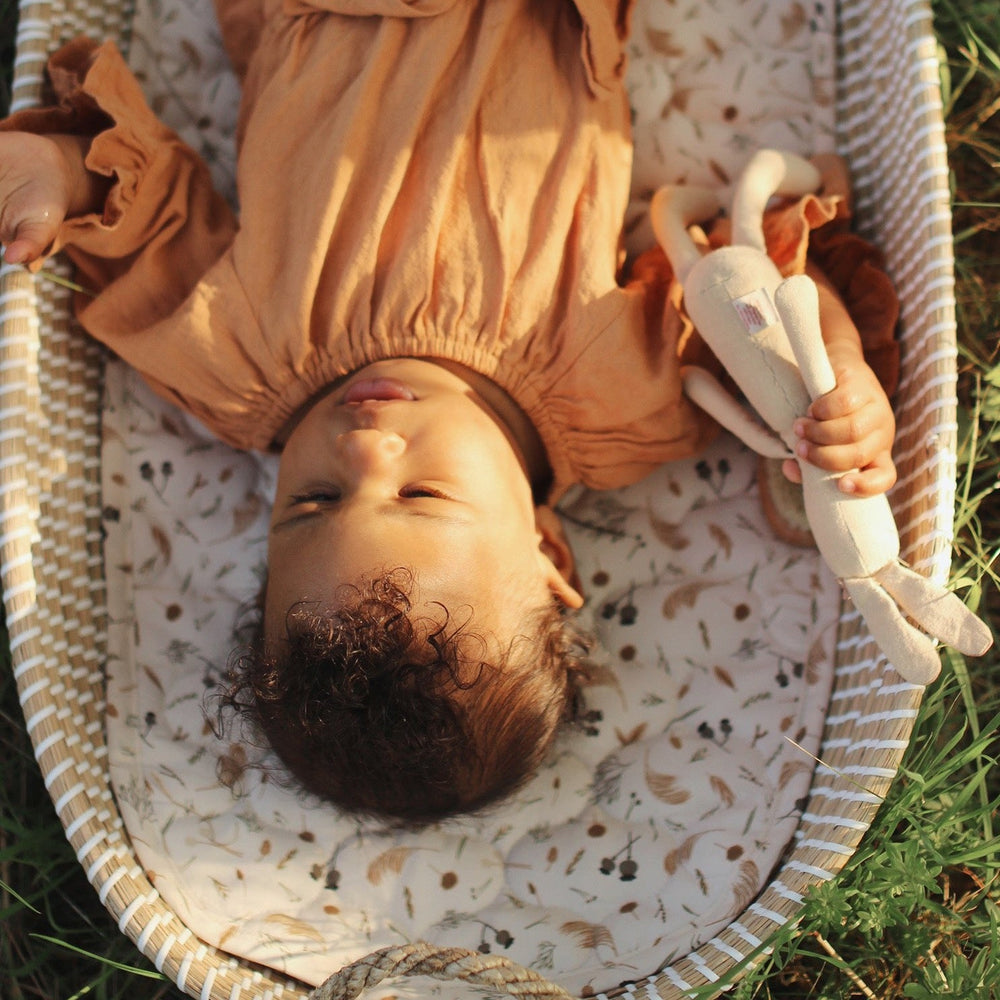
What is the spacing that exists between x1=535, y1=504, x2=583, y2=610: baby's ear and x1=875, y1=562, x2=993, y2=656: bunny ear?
1.54 ft

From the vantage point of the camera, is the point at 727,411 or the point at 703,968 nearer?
the point at 703,968

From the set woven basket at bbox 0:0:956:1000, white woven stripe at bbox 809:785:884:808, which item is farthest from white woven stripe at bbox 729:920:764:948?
white woven stripe at bbox 809:785:884:808

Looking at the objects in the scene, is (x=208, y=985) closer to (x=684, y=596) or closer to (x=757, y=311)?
(x=684, y=596)

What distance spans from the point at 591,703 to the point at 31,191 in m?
1.16

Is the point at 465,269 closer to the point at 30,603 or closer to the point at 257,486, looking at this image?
the point at 257,486

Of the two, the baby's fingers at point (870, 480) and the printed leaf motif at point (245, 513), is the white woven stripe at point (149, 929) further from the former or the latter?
the baby's fingers at point (870, 480)

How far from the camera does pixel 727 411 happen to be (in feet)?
5.05

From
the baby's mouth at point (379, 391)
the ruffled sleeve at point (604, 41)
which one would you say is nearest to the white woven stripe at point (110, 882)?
the baby's mouth at point (379, 391)

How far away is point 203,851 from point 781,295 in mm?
1178

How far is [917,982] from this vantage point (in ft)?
5.05

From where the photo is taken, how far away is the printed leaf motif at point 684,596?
173 cm

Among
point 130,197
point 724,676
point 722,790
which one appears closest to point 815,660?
point 724,676

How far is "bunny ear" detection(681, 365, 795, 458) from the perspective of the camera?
1470 millimetres

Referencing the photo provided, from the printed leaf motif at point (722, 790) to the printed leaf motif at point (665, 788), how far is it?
1.6 inches
